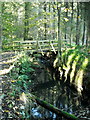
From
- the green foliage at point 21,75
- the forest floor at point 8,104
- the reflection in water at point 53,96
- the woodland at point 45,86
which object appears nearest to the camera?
the forest floor at point 8,104

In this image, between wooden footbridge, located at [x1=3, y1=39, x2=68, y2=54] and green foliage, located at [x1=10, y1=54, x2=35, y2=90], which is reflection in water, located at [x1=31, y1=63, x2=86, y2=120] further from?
wooden footbridge, located at [x1=3, y1=39, x2=68, y2=54]

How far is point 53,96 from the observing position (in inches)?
312

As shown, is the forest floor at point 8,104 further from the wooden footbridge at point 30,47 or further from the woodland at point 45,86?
the wooden footbridge at point 30,47

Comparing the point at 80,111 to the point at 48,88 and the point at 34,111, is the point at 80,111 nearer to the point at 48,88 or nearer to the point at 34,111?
the point at 34,111

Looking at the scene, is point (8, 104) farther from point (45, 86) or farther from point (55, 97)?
point (45, 86)

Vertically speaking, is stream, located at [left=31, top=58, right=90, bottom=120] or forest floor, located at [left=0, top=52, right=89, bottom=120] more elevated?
forest floor, located at [left=0, top=52, right=89, bottom=120]

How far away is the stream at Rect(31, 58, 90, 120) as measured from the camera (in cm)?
608

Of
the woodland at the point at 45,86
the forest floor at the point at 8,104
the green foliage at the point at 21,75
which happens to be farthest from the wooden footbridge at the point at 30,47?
the forest floor at the point at 8,104

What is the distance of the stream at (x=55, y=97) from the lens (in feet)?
19.9

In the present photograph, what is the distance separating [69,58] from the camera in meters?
10.5

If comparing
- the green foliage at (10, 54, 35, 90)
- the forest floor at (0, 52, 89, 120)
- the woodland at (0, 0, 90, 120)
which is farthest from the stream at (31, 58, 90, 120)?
the forest floor at (0, 52, 89, 120)

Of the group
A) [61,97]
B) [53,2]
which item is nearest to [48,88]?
[61,97]

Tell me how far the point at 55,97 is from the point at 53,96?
5.2 inches

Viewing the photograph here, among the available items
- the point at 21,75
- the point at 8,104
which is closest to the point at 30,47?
the point at 21,75
